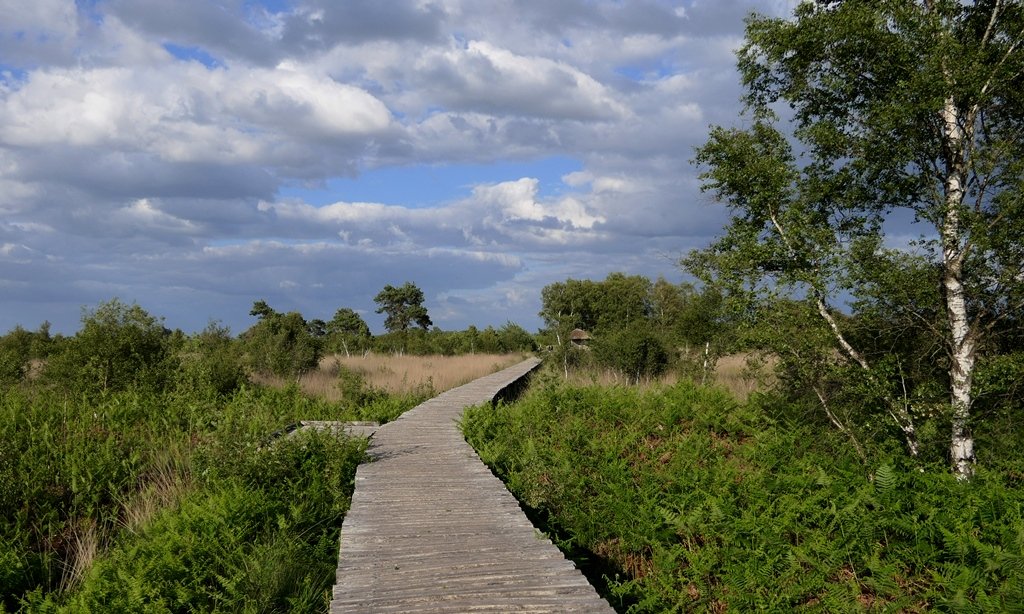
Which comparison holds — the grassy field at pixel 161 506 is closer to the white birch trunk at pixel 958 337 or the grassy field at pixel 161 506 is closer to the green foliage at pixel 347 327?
the white birch trunk at pixel 958 337

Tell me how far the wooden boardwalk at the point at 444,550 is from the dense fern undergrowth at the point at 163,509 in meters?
0.49

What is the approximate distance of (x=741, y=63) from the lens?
32.6 ft

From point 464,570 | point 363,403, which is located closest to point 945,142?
point 464,570

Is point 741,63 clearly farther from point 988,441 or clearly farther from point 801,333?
point 988,441

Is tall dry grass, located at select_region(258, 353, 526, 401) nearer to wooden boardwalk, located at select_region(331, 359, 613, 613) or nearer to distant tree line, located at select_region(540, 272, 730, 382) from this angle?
distant tree line, located at select_region(540, 272, 730, 382)

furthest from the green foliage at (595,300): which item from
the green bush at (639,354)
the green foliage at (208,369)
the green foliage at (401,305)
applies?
the green foliage at (208,369)

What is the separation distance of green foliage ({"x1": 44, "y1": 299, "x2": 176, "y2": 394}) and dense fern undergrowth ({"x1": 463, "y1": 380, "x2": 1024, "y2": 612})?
22.9ft

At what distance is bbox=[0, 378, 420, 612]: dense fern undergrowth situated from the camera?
5211 mm

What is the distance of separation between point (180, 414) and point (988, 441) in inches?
454

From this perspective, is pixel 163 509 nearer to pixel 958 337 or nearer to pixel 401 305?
pixel 958 337

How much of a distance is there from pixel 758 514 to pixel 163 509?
627 cm

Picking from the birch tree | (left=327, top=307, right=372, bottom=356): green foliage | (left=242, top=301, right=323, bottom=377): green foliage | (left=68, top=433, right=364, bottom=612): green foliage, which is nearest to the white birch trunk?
the birch tree

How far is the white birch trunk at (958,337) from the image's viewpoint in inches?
304

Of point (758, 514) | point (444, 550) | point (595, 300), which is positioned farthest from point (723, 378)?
point (595, 300)
